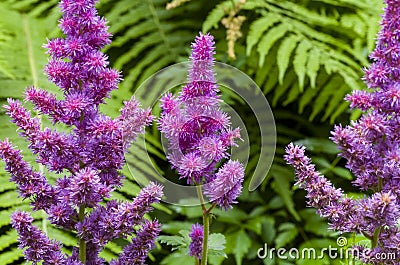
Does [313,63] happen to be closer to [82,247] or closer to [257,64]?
[257,64]

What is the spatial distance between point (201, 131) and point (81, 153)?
0.55ft

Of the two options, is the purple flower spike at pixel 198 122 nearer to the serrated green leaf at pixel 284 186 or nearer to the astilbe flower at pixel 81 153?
the astilbe flower at pixel 81 153

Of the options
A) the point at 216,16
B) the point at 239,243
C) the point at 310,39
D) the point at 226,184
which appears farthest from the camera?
the point at 310,39

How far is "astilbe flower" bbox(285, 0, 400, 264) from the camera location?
0.95 metres

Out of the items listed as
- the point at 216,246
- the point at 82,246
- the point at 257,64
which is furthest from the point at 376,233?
the point at 257,64

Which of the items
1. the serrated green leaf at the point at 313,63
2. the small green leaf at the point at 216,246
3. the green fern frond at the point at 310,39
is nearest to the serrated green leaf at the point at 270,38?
the green fern frond at the point at 310,39

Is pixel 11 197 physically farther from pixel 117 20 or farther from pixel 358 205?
pixel 358 205

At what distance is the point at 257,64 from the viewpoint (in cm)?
219

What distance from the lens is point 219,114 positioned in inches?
37.0

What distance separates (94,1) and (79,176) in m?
0.26

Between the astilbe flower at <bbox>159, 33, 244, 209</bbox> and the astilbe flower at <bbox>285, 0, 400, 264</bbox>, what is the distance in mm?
96

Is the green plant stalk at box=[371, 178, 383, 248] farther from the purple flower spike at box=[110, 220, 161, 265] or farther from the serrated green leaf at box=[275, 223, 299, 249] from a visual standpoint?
the serrated green leaf at box=[275, 223, 299, 249]

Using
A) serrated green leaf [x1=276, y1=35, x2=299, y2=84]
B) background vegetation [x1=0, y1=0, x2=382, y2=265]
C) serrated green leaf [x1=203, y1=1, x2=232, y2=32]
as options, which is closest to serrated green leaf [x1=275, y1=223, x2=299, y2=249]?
background vegetation [x1=0, y1=0, x2=382, y2=265]

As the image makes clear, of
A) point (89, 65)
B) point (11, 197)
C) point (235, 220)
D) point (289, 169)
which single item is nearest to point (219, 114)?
point (89, 65)
